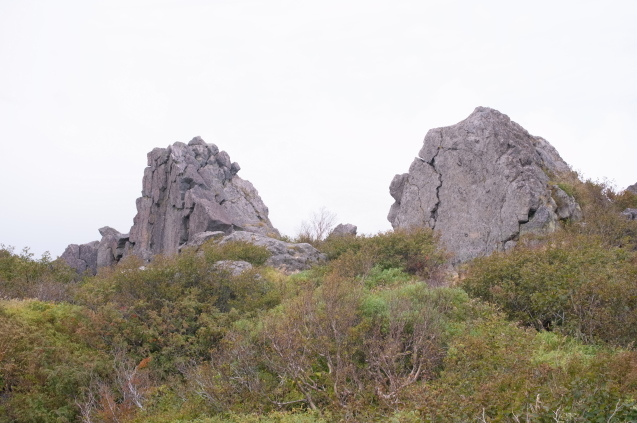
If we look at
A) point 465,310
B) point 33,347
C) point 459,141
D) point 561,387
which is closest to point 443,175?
point 459,141

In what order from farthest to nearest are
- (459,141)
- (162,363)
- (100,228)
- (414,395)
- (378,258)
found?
(100,228)
(459,141)
(378,258)
(162,363)
(414,395)

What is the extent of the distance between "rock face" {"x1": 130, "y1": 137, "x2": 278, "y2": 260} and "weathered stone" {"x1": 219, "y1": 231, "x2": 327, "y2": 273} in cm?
1606

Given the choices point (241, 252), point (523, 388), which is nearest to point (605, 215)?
point (241, 252)

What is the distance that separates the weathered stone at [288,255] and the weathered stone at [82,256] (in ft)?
112

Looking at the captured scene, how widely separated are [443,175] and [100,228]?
42.4 metres

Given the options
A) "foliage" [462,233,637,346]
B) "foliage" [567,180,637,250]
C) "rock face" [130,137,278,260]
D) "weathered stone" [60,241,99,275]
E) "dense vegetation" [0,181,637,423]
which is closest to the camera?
"dense vegetation" [0,181,637,423]

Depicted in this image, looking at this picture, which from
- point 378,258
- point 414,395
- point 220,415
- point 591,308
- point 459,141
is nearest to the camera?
point 414,395

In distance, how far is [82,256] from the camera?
58344mm

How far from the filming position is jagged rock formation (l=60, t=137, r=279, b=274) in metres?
47.0

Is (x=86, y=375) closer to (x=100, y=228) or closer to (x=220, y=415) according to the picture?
(x=220, y=415)

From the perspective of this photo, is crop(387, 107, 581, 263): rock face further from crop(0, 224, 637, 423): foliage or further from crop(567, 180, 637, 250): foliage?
crop(0, 224, 637, 423): foliage

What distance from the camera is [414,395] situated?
8602mm

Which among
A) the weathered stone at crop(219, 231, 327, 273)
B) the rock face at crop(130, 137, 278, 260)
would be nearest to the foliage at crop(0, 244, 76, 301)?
the weathered stone at crop(219, 231, 327, 273)

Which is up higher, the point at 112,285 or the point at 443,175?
the point at 443,175
